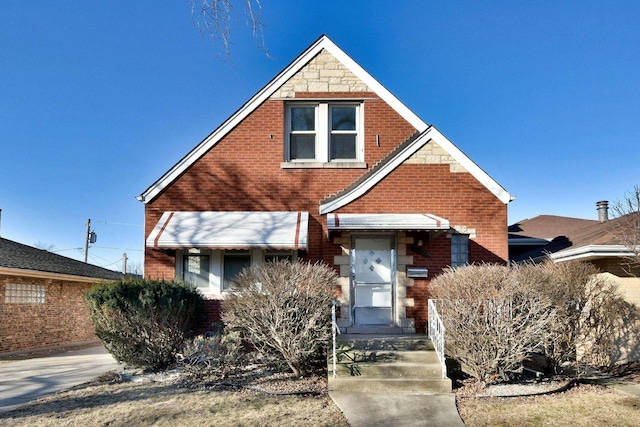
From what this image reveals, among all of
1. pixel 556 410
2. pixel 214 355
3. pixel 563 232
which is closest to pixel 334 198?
pixel 214 355

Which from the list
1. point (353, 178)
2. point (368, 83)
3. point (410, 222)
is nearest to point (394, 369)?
point (410, 222)

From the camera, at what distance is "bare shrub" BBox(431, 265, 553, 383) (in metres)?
8.24

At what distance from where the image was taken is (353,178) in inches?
517

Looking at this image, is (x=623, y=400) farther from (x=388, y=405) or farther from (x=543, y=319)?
(x=388, y=405)

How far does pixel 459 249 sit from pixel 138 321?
756cm

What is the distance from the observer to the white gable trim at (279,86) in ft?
42.8

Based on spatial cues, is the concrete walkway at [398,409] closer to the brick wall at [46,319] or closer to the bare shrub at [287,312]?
the bare shrub at [287,312]

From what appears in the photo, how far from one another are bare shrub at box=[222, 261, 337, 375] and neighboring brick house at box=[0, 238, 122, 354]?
25.2 ft

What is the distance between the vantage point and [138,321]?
31.6 feet

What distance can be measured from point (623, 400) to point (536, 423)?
7.28ft

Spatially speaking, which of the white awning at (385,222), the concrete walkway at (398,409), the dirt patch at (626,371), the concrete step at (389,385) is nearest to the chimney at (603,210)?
the dirt patch at (626,371)

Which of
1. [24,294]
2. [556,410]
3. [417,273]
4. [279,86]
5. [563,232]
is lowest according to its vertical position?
[556,410]

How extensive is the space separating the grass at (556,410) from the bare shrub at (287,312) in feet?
8.95

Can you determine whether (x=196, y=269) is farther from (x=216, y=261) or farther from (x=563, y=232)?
(x=563, y=232)
